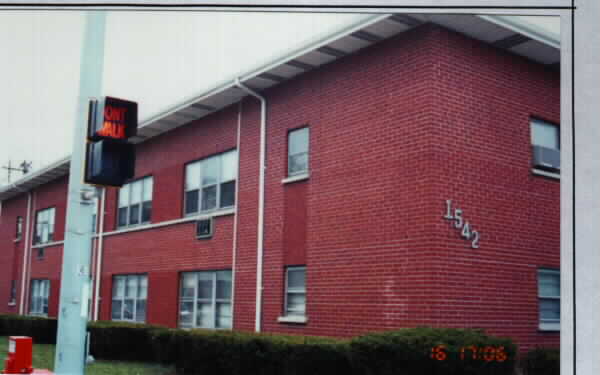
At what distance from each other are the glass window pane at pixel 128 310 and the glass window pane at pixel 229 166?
485 centimetres

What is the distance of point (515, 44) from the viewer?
11.3m

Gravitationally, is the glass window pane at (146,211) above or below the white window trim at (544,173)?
below

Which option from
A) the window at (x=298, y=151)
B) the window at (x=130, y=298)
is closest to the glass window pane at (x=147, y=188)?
the window at (x=130, y=298)

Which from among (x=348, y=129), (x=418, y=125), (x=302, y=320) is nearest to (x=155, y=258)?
(x=302, y=320)

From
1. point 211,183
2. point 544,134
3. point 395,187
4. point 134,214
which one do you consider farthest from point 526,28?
point 134,214

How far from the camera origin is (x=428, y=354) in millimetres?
8141

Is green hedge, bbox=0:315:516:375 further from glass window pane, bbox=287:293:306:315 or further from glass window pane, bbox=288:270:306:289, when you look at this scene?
glass window pane, bbox=288:270:306:289

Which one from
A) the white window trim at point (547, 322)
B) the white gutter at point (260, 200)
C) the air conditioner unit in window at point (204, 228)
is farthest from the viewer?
the air conditioner unit in window at point (204, 228)

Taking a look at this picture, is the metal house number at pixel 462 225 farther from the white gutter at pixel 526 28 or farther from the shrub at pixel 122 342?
the shrub at pixel 122 342

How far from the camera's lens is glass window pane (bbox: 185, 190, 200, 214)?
640 inches

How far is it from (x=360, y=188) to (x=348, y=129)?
104 centimetres

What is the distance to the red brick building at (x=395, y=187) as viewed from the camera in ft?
34.4
